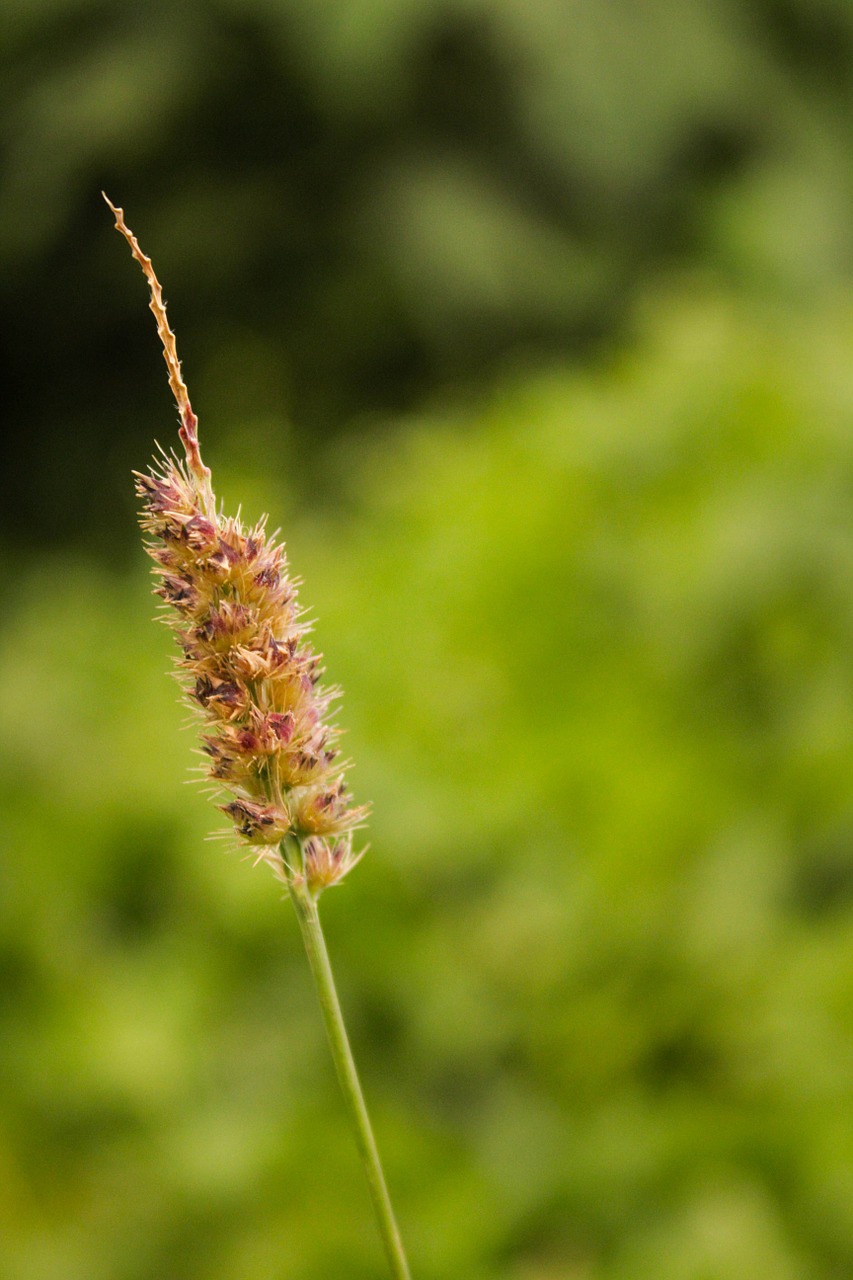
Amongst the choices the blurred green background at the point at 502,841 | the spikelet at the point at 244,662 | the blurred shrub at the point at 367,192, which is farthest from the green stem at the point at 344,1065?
the blurred shrub at the point at 367,192

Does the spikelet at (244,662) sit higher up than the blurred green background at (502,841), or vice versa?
the blurred green background at (502,841)

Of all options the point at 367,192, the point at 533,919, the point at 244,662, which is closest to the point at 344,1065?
the point at 244,662

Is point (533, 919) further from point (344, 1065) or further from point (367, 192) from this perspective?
point (367, 192)

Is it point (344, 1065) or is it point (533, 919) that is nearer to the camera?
point (344, 1065)

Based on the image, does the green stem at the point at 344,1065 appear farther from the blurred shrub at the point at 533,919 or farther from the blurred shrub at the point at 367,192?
the blurred shrub at the point at 367,192

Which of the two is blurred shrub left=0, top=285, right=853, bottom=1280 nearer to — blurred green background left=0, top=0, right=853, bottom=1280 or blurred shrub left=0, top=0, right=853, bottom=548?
blurred green background left=0, top=0, right=853, bottom=1280

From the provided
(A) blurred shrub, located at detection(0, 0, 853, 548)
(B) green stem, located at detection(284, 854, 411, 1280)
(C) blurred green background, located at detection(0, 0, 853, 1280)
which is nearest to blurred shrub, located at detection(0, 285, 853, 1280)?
(C) blurred green background, located at detection(0, 0, 853, 1280)
